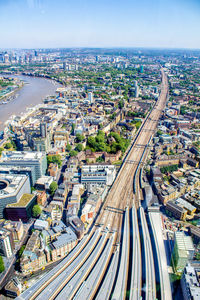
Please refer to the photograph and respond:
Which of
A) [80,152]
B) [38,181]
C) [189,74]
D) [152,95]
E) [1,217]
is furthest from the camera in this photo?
[189,74]

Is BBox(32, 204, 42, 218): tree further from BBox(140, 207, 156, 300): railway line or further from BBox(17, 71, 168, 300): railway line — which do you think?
BBox(140, 207, 156, 300): railway line

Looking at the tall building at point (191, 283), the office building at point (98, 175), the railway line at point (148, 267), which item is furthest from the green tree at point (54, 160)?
the tall building at point (191, 283)

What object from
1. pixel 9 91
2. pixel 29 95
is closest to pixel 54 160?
pixel 29 95

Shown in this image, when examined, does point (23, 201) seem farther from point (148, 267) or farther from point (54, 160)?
point (148, 267)

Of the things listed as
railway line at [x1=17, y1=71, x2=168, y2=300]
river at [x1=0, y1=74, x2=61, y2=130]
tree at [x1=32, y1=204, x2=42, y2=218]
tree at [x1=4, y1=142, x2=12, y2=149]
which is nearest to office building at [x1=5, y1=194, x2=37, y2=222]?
tree at [x1=32, y1=204, x2=42, y2=218]

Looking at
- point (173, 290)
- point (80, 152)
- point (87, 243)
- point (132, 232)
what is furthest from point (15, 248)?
point (80, 152)

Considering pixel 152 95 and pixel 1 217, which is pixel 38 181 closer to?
pixel 1 217
